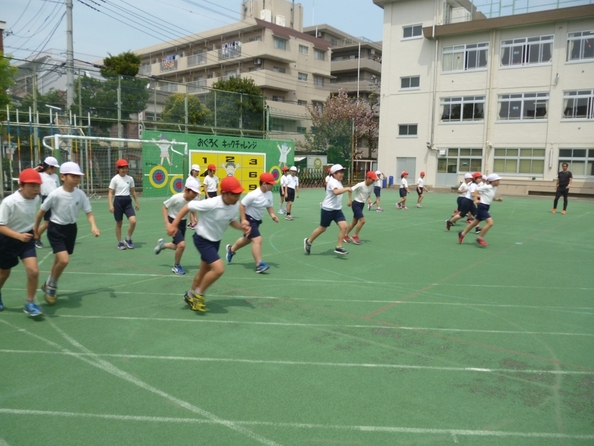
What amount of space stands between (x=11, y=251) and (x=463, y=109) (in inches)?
1404

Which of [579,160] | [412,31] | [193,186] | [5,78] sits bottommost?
[193,186]

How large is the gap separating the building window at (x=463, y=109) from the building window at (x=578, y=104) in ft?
17.6

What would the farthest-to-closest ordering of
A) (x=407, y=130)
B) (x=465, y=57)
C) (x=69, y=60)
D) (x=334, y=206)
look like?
(x=407, y=130), (x=465, y=57), (x=69, y=60), (x=334, y=206)

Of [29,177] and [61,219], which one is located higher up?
[29,177]

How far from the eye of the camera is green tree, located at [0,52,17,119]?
73.8 feet

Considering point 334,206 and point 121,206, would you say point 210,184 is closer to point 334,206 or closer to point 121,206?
point 121,206

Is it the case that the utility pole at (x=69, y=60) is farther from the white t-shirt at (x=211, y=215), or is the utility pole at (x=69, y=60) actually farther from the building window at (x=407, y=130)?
the building window at (x=407, y=130)

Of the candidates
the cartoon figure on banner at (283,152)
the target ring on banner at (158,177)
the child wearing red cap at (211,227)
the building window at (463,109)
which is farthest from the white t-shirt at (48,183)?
the building window at (463,109)

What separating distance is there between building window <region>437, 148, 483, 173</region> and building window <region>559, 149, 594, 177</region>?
5411 mm

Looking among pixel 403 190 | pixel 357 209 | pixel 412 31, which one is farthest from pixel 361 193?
pixel 412 31

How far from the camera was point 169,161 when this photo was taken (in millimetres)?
23469

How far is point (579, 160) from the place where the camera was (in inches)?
1277

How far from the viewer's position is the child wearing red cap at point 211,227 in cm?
622

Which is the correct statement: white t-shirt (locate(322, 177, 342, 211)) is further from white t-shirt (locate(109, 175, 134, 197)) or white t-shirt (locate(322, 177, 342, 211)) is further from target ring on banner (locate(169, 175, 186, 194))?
target ring on banner (locate(169, 175, 186, 194))
